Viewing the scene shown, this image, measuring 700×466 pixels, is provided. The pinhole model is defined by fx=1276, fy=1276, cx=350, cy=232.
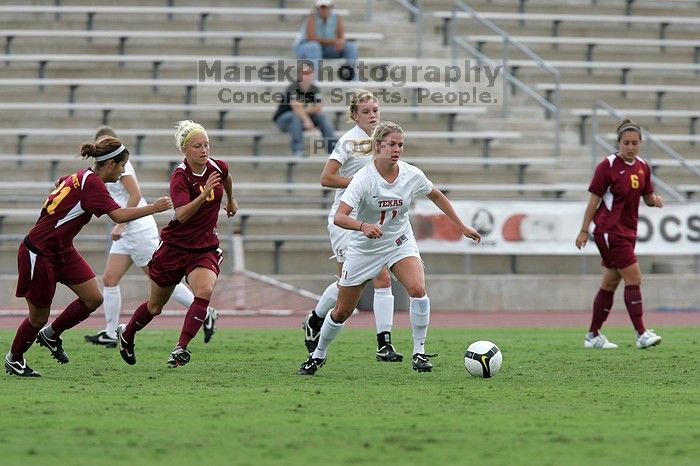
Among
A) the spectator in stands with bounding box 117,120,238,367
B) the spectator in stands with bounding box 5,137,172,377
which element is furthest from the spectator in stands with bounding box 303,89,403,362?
the spectator in stands with bounding box 5,137,172,377

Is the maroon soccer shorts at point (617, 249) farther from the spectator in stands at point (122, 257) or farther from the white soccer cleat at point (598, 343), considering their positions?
the spectator in stands at point (122, 257)

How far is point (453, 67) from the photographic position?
78.0 ft

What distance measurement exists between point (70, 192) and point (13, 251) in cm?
1013

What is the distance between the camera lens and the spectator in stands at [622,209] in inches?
483

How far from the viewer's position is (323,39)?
21938 mm

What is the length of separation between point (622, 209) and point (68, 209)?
5.57 m

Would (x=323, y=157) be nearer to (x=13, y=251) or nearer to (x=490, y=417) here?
(x=13, y=251)

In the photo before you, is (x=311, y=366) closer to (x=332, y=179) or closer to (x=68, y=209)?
(x=332, y=179)

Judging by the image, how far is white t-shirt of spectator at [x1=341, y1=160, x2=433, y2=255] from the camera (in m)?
9.59

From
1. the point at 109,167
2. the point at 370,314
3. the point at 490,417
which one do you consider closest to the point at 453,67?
the point at 370,314

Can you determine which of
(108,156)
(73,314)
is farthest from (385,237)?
(73,314)
